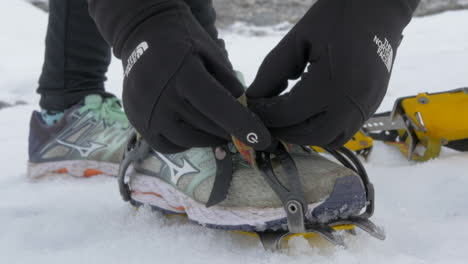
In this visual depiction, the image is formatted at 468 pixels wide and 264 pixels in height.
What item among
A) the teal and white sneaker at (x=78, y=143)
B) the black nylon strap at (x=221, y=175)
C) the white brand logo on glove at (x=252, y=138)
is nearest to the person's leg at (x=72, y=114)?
the teal and white sneaker at (x=78, y=143)

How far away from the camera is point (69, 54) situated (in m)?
1.12

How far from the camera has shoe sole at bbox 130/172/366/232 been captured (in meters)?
0.61

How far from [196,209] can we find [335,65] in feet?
1.06

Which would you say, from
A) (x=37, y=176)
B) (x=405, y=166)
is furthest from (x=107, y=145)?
(x=405, y=166)

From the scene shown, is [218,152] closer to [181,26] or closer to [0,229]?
[181,26]

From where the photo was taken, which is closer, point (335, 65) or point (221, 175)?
point (335, 65)

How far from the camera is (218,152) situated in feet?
2.25

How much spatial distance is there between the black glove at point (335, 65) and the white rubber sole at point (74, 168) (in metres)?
0.66

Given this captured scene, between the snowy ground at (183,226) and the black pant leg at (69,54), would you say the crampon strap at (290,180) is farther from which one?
the black pant leg at (69,54)

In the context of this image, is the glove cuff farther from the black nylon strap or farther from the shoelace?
the shoelace

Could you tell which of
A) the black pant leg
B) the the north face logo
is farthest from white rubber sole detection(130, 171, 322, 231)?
the black pant leg

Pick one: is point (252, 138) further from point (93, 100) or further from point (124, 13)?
point (93, 100)

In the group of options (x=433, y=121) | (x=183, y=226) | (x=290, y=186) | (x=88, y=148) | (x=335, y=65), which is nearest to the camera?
(x=335, y=65)

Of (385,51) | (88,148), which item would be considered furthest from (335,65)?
(88,148)
